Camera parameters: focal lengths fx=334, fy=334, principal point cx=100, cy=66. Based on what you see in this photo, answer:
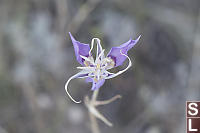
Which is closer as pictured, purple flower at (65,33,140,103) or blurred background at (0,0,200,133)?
purple flower at (65,33,140,103)

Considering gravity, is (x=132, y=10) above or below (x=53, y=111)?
above

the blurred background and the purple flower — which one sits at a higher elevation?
the blurred background

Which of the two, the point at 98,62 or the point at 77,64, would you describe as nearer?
the point at 98,62

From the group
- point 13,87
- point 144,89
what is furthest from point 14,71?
point 144,89

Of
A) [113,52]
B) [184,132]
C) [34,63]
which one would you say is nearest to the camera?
[113,52]

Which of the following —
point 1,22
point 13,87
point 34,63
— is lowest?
point 13,87

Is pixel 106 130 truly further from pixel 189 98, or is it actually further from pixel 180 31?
pixel 180 31

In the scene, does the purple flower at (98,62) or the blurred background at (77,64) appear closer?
the purple flower at (98,62)

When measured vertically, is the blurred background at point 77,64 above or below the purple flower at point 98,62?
above
